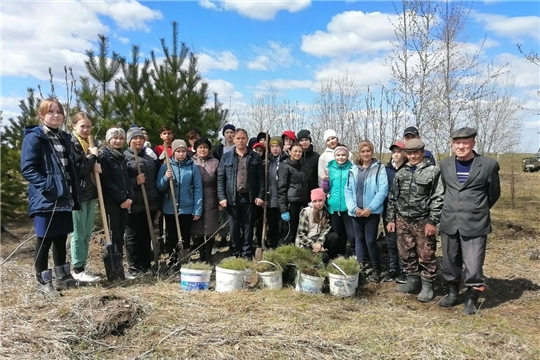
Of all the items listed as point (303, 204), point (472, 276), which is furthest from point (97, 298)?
point (472, 276)

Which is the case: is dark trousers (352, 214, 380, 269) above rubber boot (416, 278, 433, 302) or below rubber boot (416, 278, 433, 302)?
above

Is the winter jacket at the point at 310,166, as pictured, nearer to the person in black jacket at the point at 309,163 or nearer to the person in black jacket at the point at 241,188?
the person in black jacket at the point at 309,163

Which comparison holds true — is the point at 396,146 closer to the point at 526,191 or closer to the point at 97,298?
the point at 97,298

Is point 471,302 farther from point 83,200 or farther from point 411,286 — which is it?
point 83,200

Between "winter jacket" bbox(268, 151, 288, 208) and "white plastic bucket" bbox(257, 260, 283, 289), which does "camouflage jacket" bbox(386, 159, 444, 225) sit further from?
"winter jacket" bbox(268, 151, 288, 208)

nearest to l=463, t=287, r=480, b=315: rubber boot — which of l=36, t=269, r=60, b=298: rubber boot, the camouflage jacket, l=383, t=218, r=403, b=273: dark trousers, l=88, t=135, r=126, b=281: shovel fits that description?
the camouflage jacket

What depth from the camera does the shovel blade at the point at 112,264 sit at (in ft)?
15.6

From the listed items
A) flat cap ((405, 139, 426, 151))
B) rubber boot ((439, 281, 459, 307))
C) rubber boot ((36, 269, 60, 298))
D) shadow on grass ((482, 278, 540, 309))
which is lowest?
shadow on grass ((482, 278, 540, 309))

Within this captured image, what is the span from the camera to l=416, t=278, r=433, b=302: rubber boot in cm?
464

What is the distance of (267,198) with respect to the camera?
6.04 meters

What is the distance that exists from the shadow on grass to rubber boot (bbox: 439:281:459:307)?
32cm

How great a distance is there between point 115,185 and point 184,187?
0.93 m

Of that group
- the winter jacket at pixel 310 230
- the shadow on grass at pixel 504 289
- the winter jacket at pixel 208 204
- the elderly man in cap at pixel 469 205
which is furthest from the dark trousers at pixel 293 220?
the shadow on grass at pixel 504 289

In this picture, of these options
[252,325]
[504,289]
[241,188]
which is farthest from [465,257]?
[241,188]
